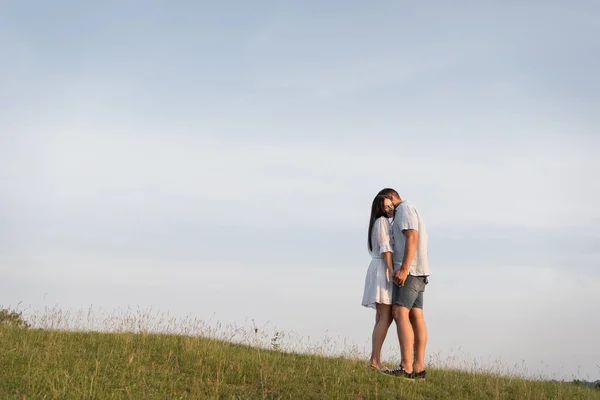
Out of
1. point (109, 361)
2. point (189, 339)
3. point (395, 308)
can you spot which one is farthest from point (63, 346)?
point (395, 308)

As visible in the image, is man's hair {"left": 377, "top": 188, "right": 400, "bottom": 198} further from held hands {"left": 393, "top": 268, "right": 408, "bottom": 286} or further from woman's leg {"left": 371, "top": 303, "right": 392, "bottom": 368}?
woman's leg {"left": 371, "top": 303, "right": 392, "bottom": 368}

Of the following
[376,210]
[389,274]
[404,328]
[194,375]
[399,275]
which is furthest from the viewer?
[376,210]

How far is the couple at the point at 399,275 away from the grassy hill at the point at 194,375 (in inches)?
24.2

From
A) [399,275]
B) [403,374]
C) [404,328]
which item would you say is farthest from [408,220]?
[403,374]

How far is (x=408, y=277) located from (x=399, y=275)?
0.85ft

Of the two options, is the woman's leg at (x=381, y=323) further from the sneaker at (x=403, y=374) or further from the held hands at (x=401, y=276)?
the held hands at (x=401, y=276)

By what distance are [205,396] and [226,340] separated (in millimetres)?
4401

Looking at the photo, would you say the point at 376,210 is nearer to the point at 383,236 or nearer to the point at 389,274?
the point at 383,236

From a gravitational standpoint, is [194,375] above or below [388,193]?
Answer: below

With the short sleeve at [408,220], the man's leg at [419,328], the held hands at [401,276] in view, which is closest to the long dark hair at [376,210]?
the short sleeve at [408,220]

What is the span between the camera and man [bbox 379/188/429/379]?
9.67 meters

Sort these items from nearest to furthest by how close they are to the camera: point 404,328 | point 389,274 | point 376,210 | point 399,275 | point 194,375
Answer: point 194,375 → point 399,275 → point 404,328 → point 389,274 → point 376,210

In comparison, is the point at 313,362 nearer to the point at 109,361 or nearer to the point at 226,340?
the point at 226,340

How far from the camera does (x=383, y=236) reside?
9977mm
